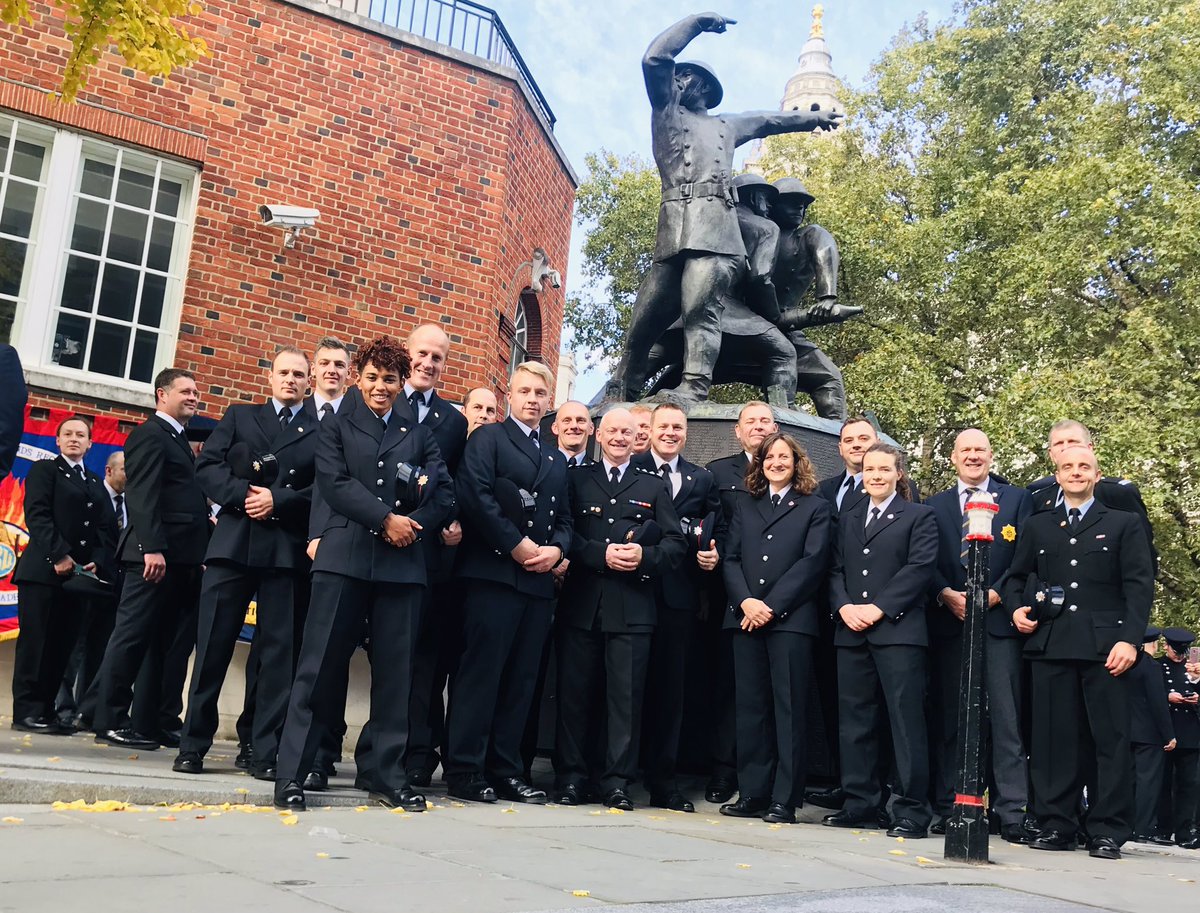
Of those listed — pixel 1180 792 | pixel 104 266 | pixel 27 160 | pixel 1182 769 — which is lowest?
pixel 1180 792

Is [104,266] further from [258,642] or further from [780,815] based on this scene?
[780,815]

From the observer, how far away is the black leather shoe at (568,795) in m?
5.72

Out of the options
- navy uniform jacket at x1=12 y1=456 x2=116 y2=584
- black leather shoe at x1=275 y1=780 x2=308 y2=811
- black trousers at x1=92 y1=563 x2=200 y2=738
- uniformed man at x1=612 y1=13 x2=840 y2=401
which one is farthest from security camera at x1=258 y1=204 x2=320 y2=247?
black leather shoe at x1=275 y1=780 x2=308 y2=811

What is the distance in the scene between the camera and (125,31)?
7.06 m

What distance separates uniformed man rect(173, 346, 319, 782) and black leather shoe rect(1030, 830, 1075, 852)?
346 cm

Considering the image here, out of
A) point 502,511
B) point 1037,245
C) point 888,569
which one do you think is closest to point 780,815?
point 888,569

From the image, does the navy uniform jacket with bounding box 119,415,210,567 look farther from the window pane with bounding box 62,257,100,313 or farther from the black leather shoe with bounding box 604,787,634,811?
the window pane with bounding box 62,257,100,313

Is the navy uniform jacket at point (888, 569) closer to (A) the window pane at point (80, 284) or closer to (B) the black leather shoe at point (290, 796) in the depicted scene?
(B) the black leather shoe at point (290, 796)

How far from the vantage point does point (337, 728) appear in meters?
5.77

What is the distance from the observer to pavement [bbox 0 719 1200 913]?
2.96 metres

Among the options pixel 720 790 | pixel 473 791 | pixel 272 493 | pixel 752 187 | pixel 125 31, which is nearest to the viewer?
pixel 473 791

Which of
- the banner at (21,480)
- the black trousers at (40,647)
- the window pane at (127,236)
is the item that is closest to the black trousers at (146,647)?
the black trousers at (40,647)

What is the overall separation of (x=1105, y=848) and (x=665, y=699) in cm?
212

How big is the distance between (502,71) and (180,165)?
12.3 ft
